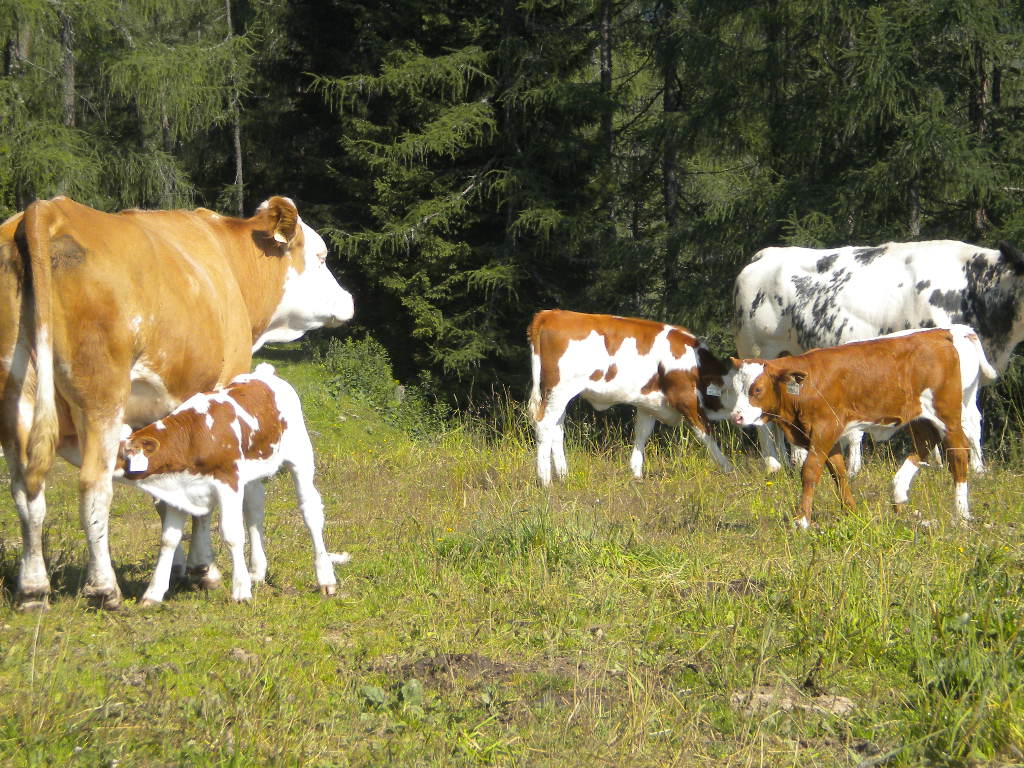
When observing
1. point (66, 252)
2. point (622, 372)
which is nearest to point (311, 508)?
point (66, 252)

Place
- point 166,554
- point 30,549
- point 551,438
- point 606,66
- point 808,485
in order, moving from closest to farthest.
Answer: point 30,549, point 166,554, point 808,485, point 551,438, point 606,66

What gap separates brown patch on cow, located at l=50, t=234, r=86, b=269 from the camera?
543cm

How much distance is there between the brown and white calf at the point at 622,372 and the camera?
11000 millimetres

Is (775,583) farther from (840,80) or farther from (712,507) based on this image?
(840,80)

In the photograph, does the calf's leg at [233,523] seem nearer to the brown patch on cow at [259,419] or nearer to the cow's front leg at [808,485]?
the brown patch on cow at [259,419]

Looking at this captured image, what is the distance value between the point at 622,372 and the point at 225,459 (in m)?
5.94

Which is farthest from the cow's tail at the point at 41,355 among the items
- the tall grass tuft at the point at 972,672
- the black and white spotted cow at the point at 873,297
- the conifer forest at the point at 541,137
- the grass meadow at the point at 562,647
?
the conifer forest at the point at 541,137

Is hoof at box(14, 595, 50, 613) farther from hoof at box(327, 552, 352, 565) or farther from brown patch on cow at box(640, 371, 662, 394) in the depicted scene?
brown patch on cow at box(640, 371, 662, 394)

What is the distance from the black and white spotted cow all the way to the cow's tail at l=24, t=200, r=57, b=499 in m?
6.61

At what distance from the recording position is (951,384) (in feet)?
26.1

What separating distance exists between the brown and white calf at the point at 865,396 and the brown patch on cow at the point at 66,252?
183 inches

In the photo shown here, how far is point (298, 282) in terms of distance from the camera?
308 inches

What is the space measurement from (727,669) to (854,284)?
737 centimetres

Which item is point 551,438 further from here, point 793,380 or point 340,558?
point 340,558
